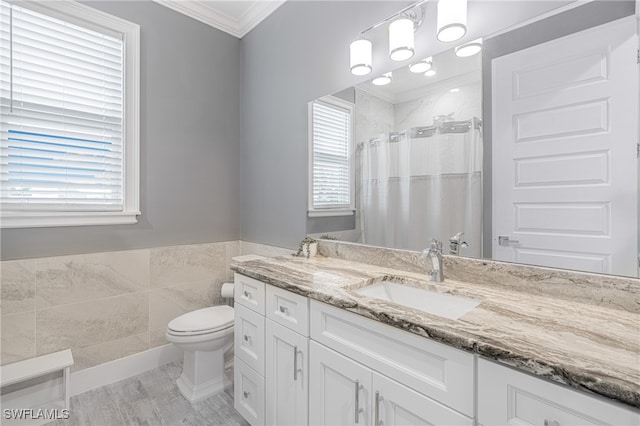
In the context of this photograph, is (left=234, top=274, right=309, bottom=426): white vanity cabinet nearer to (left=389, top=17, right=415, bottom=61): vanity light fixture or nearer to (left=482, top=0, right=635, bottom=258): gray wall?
(left=482, top=0, right=635, bottom=258): gray wall

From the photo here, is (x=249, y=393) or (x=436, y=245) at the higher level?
(x=436, y=245)

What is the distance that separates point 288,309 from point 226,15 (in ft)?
8.44

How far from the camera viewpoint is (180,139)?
2471 mm

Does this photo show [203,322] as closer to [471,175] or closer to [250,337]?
[250,337]

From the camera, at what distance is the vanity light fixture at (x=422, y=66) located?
1486 mm

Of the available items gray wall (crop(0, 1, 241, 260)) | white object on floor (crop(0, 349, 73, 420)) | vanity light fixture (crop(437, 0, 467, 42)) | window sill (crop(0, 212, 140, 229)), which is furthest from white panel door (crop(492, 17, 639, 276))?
white object on floor (crop(0, 349, 73, 420))

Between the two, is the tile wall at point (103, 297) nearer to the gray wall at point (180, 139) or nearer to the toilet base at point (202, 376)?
the gray wall at point (180, 139)

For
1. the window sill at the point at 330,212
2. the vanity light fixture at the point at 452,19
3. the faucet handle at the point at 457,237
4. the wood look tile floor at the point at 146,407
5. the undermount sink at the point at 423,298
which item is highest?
the vanity light fixture at the point at 452,19

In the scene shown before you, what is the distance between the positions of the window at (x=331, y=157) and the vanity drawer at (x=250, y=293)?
0.71 m

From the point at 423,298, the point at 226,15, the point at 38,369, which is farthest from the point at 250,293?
the point at 226,15

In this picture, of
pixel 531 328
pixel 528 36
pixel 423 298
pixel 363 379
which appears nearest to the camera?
pixel 531 328

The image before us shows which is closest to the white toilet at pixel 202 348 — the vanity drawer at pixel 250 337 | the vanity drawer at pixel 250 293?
the vanity drawer at pixel 250 337

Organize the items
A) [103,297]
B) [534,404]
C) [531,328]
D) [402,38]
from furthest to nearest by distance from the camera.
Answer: [103,297] < [402,38] < [531,328] < [534,404]

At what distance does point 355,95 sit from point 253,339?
1.50 meters
